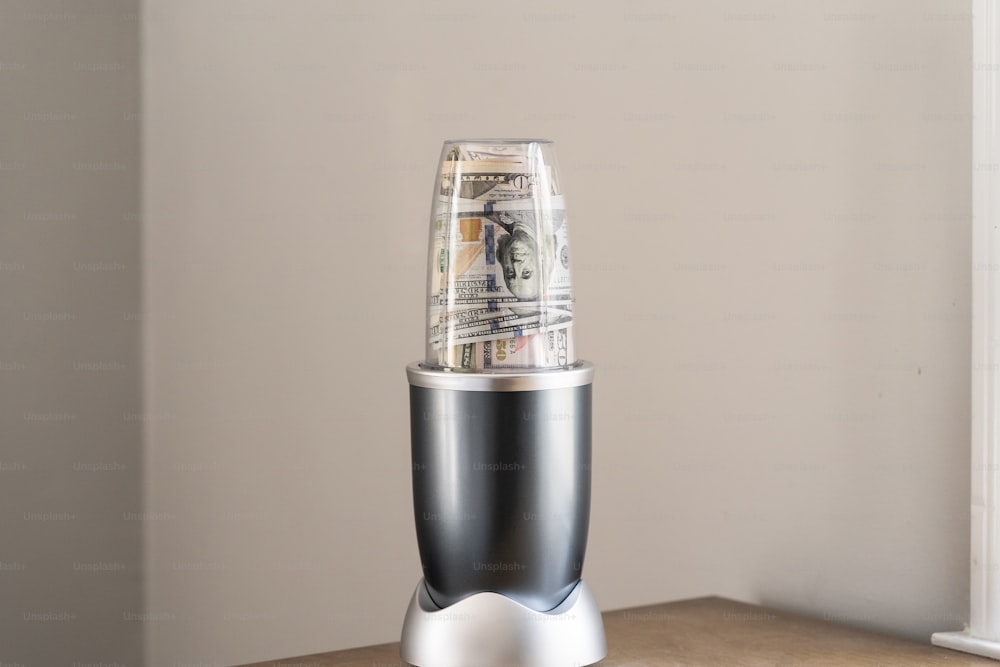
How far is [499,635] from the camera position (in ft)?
2.82

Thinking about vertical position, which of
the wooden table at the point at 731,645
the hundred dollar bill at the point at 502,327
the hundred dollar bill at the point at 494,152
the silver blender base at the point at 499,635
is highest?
the hundred dollar bill at the point at 494,152

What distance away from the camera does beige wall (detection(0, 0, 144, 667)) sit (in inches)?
54.2

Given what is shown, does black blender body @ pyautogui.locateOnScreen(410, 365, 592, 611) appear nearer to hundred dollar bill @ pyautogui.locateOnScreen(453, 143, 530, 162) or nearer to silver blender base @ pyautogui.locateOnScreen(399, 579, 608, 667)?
silver blender base @ pyautogui.locateOnScreen(399, 579, 608, 667)

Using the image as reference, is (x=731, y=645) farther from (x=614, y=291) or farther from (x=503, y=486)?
(x=614, y=291)

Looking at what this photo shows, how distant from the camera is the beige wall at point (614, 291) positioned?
1058 millimetres

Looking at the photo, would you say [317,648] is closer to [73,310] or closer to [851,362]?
[73,310]

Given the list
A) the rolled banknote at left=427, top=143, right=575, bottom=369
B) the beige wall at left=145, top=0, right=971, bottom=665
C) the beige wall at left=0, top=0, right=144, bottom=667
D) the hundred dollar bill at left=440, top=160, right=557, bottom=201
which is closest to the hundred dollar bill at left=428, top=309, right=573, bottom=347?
the rolled banknote at left=427, top=143, right=575, bottom=369

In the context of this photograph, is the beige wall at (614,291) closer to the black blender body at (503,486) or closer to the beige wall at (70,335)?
the beige wall at (70,335)

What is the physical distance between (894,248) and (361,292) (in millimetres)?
714

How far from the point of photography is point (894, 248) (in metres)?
1.06

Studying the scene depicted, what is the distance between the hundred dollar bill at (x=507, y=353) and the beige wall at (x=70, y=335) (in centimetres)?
81

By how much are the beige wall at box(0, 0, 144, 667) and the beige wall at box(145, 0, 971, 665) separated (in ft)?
0.14

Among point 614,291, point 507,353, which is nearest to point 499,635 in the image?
point 507,353

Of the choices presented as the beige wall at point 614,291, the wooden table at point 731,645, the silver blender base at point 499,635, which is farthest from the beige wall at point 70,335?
the silver blender base at point 499,635
